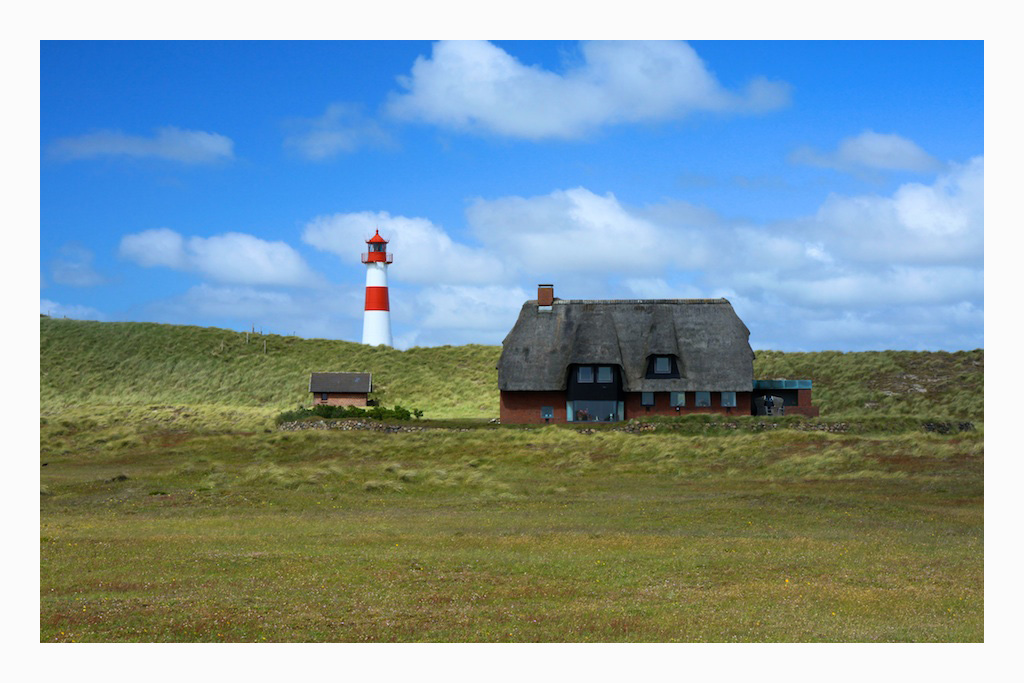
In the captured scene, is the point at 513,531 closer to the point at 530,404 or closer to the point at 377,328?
the point at 530,404

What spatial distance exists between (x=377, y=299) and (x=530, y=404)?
31.8 meters

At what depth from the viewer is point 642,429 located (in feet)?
156

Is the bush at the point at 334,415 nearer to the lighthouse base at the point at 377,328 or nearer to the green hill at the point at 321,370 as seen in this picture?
the green hill at the point at 321,370

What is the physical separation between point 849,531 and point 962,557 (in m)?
3.64

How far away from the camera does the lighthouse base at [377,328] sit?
84.8 metres

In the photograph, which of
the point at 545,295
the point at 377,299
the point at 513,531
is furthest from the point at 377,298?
the point at 513,531

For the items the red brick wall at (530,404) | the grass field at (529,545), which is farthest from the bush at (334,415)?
the grass field at (529,545)

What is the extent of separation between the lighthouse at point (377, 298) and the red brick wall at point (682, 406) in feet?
106

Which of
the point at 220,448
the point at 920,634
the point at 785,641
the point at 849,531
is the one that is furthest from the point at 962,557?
the point at 220,448

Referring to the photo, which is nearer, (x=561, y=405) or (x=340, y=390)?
(x=561, y=405)

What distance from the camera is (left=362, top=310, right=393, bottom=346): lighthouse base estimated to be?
8481cm

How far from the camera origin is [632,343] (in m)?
55.4
